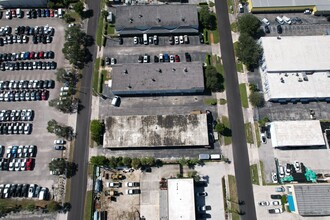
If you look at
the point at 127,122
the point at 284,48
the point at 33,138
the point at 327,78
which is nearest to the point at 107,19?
the point at 127,122

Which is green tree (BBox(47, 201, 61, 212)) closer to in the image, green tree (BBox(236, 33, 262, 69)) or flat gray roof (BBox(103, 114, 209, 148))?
flat gray roof (BBox(103, 114, 209, 148))

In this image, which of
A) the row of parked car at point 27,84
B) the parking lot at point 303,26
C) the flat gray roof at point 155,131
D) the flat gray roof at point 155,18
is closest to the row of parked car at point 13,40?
the row of parked car at point 27,84

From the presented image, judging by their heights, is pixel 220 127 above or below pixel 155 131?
above

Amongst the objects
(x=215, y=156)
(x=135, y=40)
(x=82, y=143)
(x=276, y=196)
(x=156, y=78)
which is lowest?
(x=276, y=196)

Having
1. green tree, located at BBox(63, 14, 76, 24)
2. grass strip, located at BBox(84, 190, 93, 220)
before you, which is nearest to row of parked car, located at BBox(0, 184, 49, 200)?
grass strip, located at BBox(84, 190, 93, 220)

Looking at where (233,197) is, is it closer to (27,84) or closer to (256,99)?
(256,99)

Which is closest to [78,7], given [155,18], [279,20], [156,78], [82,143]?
[155,18]

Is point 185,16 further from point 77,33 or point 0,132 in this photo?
point 0,132
